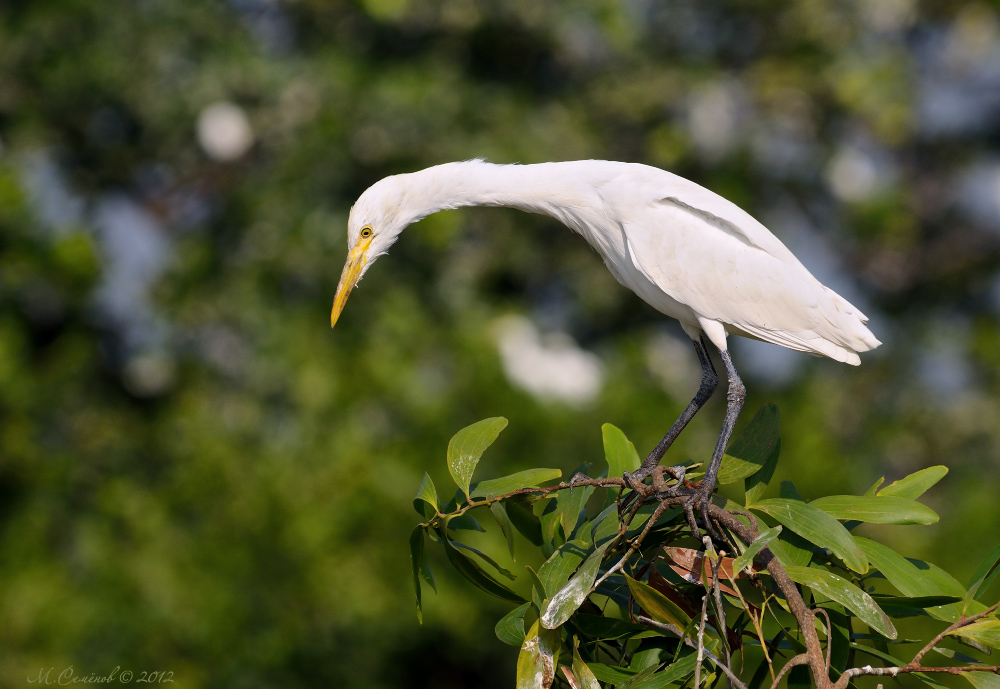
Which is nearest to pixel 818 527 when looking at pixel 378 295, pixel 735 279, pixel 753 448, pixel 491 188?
pixel 753 448

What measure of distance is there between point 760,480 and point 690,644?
0.30 m

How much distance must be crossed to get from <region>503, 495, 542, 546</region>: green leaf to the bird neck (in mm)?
702

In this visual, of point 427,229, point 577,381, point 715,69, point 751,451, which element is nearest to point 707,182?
point 715,69

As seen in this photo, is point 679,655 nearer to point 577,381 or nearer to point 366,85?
point 577,381

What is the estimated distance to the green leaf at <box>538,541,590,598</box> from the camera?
1.30m

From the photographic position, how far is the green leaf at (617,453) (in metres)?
1.57

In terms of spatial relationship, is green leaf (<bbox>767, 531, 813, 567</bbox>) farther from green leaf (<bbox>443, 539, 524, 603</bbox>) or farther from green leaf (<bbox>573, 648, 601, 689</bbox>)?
green leaf (<bbox>443, 539, 524, 603</bbox>)

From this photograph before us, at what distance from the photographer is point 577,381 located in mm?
5199

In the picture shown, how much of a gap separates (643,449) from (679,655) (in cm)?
245

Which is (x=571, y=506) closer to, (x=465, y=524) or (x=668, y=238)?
(x=465, y=524)

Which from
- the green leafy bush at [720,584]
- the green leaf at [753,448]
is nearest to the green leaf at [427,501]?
A: the green leafy bush at [720,584]

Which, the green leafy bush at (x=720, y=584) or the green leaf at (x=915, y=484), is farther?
the green leaf at (x=915, y=484)

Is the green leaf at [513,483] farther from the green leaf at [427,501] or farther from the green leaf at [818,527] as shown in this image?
the green leaf at [818,527]

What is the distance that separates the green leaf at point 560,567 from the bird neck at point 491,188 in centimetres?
80
